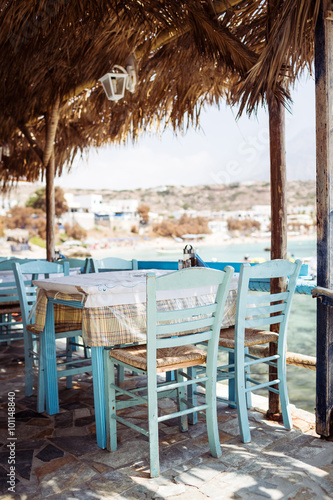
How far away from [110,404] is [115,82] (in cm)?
276

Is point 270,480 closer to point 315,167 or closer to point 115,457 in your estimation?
point 115,457

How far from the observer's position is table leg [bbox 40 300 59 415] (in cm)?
262

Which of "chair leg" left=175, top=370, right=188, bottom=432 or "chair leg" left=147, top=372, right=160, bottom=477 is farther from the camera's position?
"chair leg" left=175, top=370, right=188, bottom=432

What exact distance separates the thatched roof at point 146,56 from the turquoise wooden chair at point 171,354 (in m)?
1.14

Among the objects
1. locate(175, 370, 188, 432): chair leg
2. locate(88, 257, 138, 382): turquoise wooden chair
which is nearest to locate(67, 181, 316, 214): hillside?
locate(88, 257, 138, 382): turquoise wooden chair

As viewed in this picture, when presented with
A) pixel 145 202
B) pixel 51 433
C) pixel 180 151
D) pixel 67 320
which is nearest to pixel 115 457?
pixel 51 433

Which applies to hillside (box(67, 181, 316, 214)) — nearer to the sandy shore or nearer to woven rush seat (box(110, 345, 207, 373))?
the sandy shore

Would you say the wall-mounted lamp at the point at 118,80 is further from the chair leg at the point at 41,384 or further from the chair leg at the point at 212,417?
the chair leg at the point at 212,417

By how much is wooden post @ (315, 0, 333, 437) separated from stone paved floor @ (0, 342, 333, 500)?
0.68 ft

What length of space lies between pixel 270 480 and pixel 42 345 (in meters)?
1.46

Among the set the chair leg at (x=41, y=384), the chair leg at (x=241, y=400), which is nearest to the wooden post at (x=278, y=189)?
Result: the chair leg at (x=241, y=400)

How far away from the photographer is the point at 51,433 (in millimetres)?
2354

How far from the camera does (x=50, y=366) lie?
2.64 meters

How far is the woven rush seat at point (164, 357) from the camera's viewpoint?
6.34 ft
